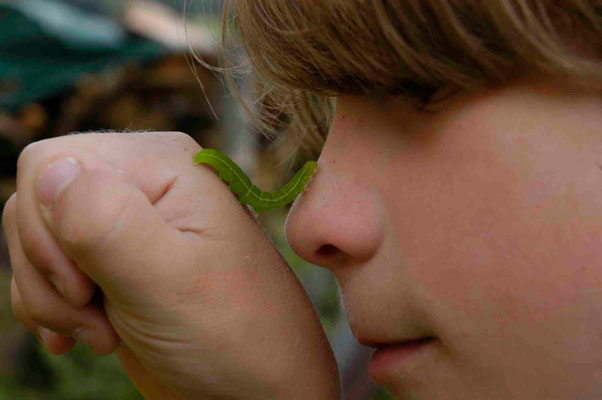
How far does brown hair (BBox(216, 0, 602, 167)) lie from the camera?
2.32 feet

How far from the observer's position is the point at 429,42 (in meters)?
0.75

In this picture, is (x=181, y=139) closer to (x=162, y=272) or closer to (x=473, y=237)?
(x=162, y=272)

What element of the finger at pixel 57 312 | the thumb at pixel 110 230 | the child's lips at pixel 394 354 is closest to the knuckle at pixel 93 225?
the thumb at pixel 110 230

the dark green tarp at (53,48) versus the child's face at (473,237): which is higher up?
the child's face at (473,237)

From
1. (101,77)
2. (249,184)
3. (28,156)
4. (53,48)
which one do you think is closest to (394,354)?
(249,184)

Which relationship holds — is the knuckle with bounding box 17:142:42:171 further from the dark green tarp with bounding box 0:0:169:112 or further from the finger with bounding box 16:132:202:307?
the dark green tarp with bounding box 0:0:169:112

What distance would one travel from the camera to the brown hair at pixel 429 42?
707 mm

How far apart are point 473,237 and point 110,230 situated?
1.32 feet

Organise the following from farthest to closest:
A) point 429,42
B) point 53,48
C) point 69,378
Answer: point 53,48 < point 69,378 < point 429,42

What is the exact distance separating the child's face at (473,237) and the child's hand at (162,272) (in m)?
0.09

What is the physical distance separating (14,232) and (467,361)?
0.60 meters

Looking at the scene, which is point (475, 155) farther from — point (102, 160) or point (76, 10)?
point (76, 10)

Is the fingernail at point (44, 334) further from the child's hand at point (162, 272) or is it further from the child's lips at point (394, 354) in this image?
the child's lips at point (394, 354)

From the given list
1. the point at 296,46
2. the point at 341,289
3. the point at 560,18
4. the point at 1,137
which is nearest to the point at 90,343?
the point at 341,289
